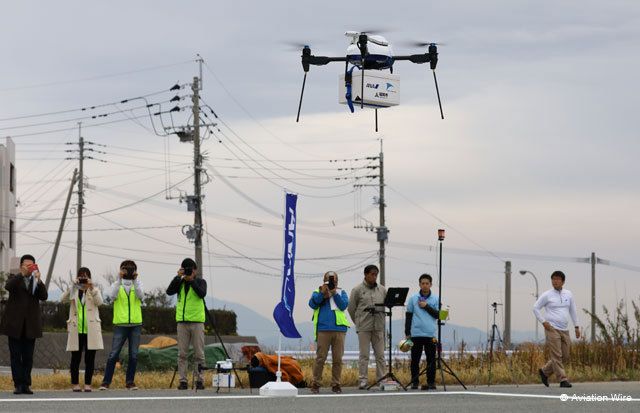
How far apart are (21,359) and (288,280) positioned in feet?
13.3

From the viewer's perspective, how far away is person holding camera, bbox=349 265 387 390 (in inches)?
790

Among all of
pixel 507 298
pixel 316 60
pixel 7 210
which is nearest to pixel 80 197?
pixel 7 210

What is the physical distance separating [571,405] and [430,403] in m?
1.77

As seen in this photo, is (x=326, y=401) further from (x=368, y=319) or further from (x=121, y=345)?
(x=121, y=345)

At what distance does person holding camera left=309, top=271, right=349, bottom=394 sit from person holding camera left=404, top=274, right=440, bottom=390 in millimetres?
1071

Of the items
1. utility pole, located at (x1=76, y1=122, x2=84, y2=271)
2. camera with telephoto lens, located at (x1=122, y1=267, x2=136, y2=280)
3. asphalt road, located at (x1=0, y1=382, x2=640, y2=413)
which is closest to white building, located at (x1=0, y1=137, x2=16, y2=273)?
utility pole, located at (x1=76, y1=122, x2=84, y2=271)

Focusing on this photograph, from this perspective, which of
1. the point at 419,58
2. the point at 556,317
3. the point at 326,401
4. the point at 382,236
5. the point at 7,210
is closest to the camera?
the point at 326,401

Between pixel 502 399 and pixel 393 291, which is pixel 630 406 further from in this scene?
pixel 393 291

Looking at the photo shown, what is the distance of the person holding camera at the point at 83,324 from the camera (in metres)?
19.2

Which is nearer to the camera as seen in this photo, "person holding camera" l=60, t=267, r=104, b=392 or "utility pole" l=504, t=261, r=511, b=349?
"person holding camera" l=60, t=267, r=104, b=392

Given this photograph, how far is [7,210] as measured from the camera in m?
71.3

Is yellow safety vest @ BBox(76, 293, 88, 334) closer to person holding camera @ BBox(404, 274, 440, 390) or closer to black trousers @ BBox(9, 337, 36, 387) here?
black trousers @ BBox(9, 337, 36, 387)

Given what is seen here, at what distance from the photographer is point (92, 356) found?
762 inches

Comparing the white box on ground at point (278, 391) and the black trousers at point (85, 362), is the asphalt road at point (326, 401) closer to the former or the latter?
the white box on ground at point (278, 391)
